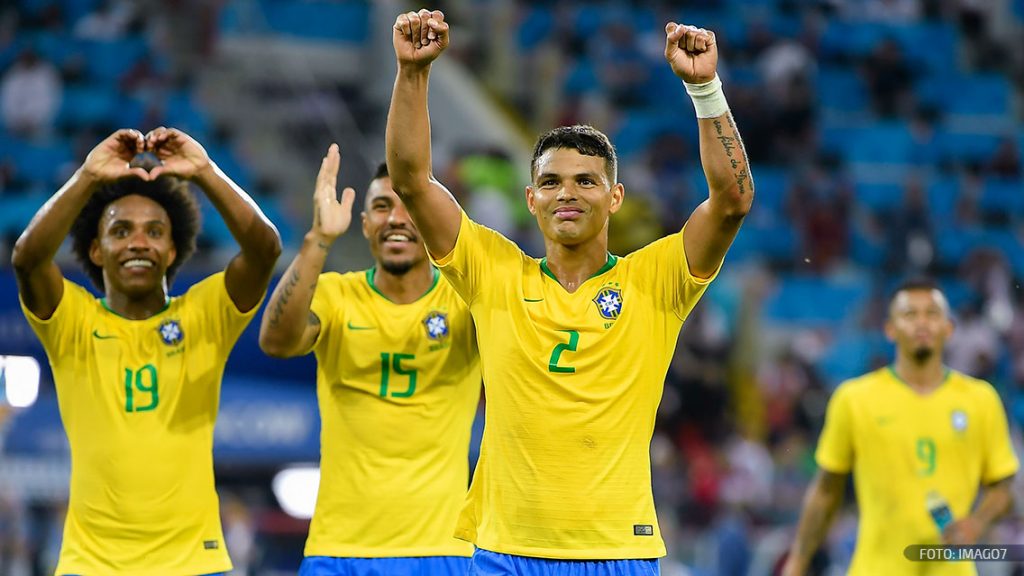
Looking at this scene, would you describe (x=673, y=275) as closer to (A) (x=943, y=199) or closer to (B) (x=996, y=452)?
(B) (x=996, y=452)

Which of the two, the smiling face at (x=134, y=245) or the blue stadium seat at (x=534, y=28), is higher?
the blue stadium seat at (x=534, y=28)

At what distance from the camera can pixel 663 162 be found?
53.1 ft

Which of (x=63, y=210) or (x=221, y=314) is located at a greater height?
(x=63, y=210)

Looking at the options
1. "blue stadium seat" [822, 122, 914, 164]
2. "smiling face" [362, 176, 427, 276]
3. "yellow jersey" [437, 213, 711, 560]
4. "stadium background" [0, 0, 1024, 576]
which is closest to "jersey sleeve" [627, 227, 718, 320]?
"yellow jersey" [437, 213, 711, 560]

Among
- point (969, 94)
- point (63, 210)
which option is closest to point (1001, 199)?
point (969, 94)

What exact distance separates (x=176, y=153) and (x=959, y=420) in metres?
4.23

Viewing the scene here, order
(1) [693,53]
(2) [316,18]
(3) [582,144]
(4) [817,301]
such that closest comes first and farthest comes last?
(1) [693,53] < (3) [582,144] < (4) [817,301] < (2) [316,18]

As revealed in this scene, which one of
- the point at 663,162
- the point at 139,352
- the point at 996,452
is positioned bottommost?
the point at 996,452

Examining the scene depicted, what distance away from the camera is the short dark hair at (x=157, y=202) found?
6.28m

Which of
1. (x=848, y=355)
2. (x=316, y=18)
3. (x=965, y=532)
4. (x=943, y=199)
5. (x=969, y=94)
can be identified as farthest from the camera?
(x=969, y=94)

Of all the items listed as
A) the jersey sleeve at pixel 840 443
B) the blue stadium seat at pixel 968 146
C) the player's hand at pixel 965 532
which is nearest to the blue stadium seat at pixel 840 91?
the blue stadium seat at pixel 968 146

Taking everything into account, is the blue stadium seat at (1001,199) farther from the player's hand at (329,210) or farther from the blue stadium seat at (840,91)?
the player's hand at (329,210)

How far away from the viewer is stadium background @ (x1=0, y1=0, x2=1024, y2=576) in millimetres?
11062

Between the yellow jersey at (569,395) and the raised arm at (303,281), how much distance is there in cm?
89
